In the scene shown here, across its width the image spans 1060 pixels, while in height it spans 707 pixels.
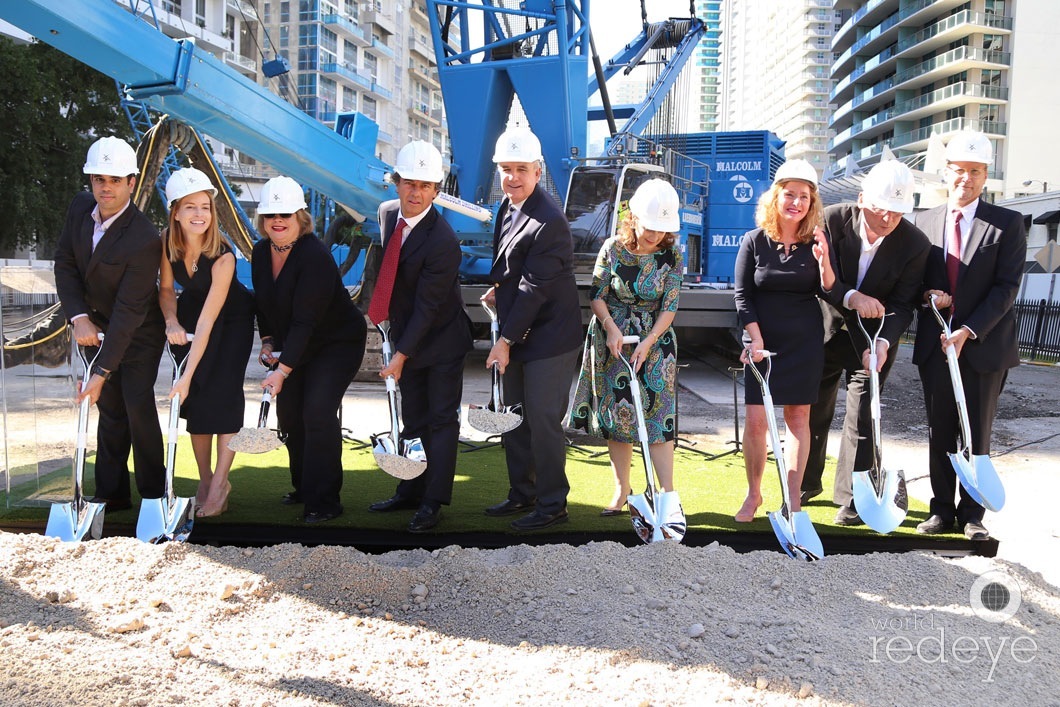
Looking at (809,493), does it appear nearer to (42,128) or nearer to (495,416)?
(495,416)

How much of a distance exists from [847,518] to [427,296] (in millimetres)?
2463

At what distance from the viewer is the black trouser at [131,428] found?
4527 mm

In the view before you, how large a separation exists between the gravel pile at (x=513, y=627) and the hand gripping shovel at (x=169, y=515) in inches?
5.4

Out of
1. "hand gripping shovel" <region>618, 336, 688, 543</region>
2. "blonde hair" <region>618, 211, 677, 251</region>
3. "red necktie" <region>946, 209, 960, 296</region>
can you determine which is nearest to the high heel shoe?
"hand gripping shovel" <region>618, 336, 688, 543</region>

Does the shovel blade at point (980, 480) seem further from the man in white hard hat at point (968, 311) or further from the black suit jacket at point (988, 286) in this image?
the black suit jacket at point (988, 286)

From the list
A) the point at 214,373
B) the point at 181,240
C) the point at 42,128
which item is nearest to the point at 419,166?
the point at 181,240

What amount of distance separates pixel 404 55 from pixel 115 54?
72.7 m

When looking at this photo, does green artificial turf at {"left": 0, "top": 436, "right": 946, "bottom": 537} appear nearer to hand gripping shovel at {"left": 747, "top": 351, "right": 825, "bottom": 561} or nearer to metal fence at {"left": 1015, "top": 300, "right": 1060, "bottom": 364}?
hand gripping shovel at {"left": 747, "top": 351, "right": 825, "bottom": 561}

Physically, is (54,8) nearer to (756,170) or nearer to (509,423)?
(509,423)

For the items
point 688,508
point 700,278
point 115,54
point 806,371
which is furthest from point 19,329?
point 700,278

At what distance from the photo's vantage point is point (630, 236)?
14.6 ft

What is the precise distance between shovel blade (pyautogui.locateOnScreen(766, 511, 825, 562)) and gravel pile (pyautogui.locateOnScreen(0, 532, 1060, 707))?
78mm

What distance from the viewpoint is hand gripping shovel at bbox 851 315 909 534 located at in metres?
4.30

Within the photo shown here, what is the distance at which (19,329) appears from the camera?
474 centimetres
